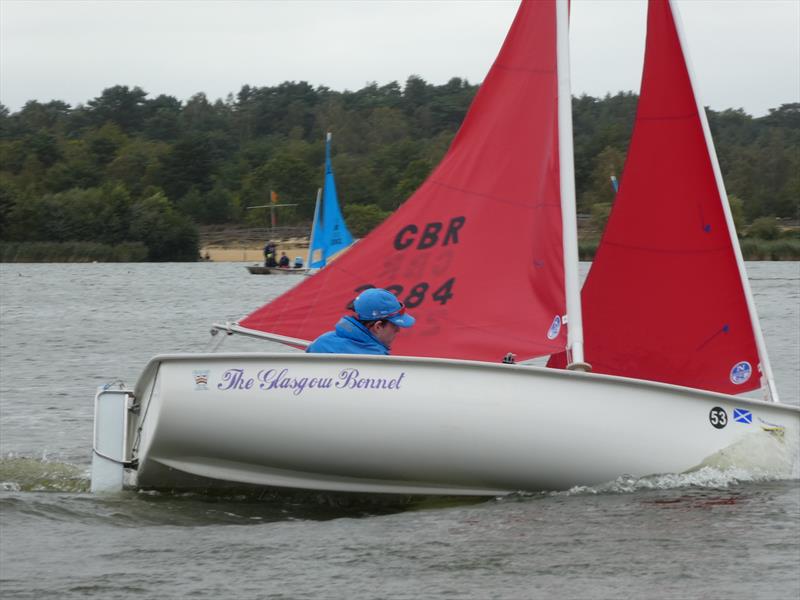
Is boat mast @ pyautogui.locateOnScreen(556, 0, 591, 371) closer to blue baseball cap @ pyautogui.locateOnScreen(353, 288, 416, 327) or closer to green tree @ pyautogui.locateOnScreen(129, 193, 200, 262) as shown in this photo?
blue baseball cap @ pyautogui.locateOnScreen(353, 288, 416, 327)

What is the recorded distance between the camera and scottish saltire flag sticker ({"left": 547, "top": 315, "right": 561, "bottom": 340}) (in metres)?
7.59

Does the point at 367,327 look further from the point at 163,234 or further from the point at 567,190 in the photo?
the point at 163,234

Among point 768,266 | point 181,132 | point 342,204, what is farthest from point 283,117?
point 768,266

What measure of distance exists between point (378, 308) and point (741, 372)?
2339 mm

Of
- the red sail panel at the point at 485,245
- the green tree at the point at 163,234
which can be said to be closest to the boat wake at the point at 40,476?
the red sail panel at the point at 485,245

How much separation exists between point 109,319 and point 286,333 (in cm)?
1859

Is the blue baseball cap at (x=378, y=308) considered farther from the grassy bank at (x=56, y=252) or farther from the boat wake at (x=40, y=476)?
the grassy bank at (x=56, y=252)

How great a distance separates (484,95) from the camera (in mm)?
8102

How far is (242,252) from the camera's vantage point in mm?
81125

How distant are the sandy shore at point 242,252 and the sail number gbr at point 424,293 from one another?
6656cm

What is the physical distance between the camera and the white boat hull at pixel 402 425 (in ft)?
21.8

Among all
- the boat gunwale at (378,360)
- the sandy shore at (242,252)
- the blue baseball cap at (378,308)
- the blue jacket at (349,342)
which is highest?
Result: the blue baseball cap at (378,308)

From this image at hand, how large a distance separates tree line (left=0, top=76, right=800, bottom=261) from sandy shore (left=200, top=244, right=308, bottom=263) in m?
2.81

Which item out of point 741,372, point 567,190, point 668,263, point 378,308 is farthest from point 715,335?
point 378,308
